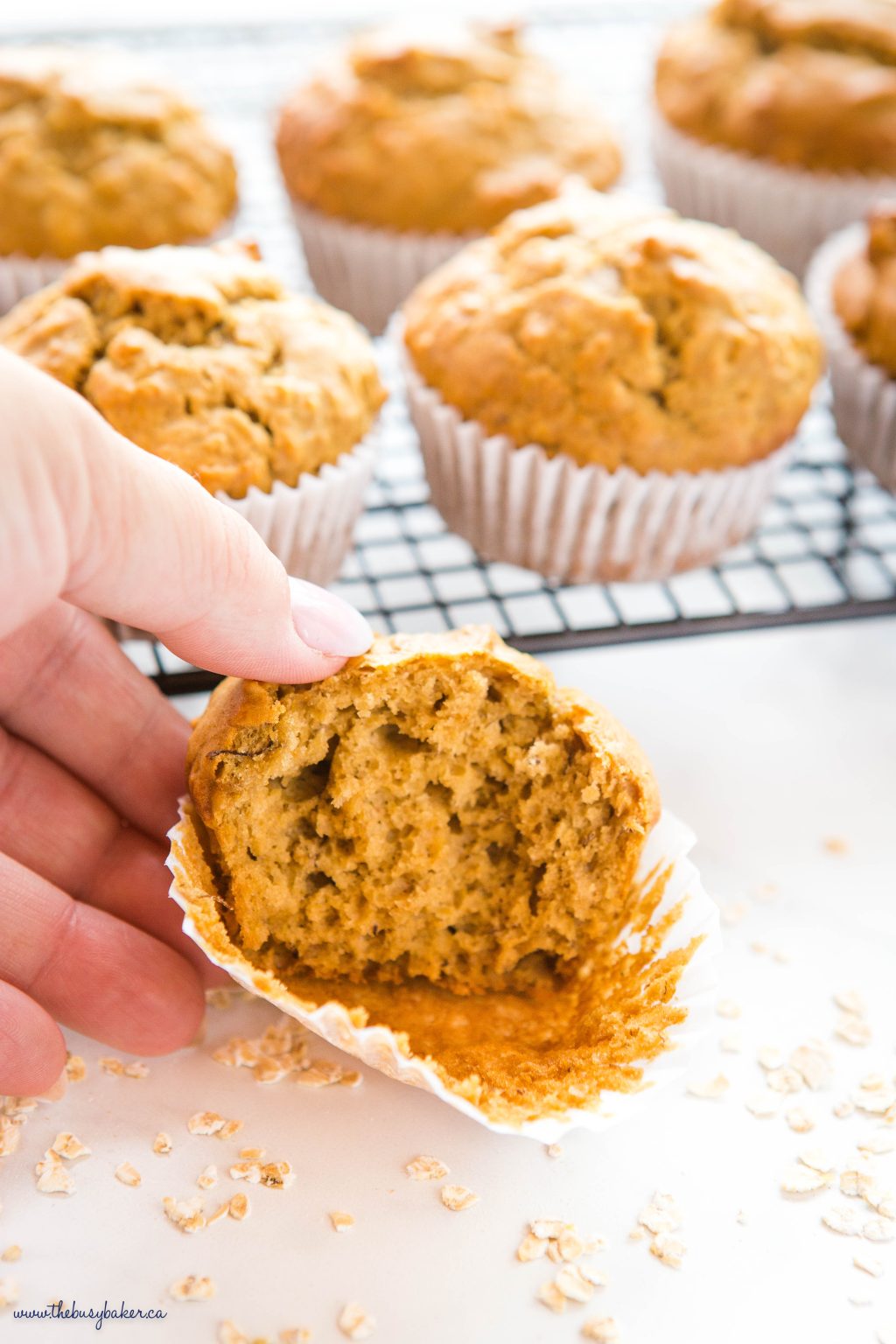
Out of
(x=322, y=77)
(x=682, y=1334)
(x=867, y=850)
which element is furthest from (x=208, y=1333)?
(x=322, y=77)

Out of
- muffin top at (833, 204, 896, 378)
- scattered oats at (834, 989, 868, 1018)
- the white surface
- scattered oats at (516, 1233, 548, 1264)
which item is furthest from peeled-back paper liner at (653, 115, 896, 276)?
scattered oats at (516, 1233, 548, 1264)

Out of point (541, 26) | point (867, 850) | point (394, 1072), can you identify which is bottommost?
point (867, 850)

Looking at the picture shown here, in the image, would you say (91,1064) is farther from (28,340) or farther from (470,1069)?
(28,340)

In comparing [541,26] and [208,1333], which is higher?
[541,26]

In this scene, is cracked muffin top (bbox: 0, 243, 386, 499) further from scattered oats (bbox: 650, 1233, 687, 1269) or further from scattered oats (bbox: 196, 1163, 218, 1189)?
scattered oats (bbox: 650, 1233, 687, 1269)

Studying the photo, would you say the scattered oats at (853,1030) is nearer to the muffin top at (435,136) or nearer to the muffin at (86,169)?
the muffin top at (435,136)

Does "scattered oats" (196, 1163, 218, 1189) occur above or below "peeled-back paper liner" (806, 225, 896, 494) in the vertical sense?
below
